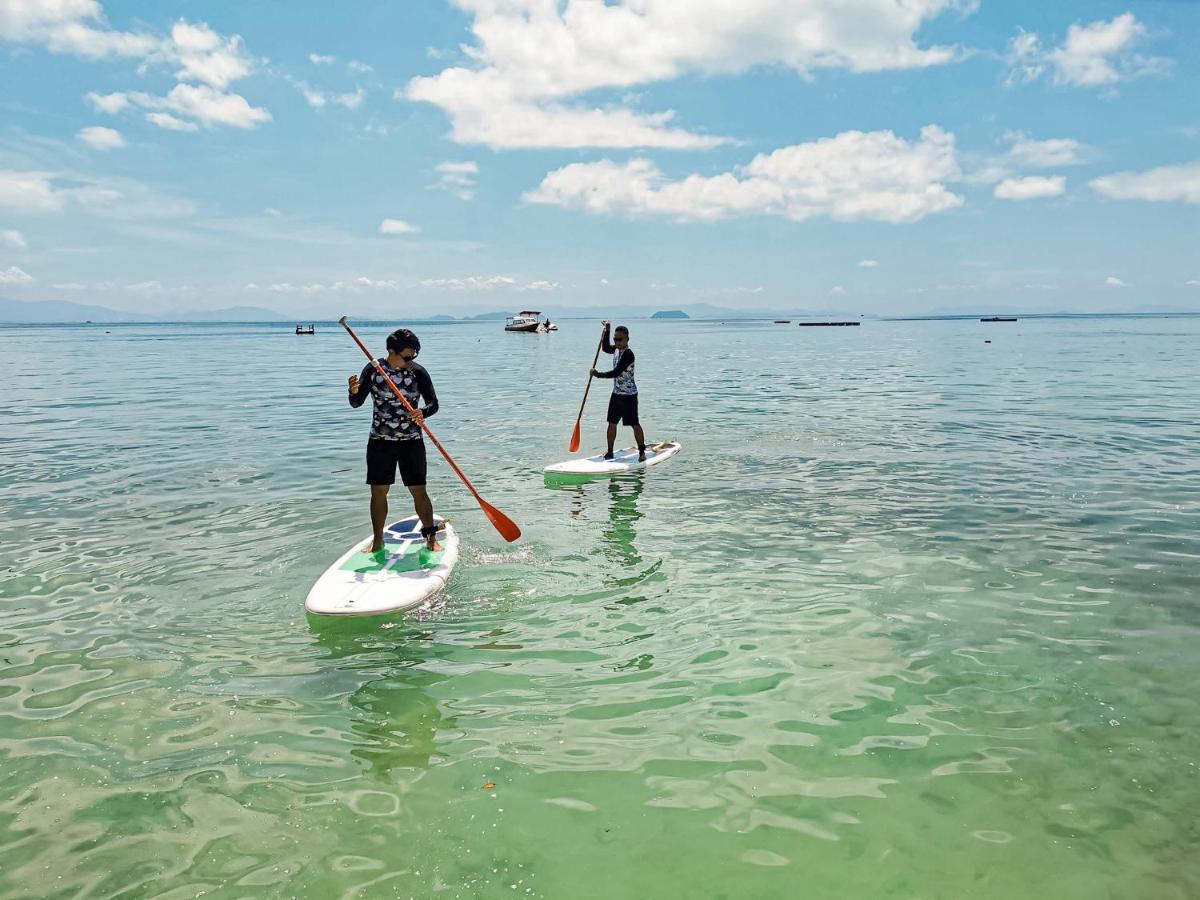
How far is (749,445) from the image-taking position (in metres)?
17.5

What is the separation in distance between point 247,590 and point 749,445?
12.1 metres

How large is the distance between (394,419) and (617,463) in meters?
6.93

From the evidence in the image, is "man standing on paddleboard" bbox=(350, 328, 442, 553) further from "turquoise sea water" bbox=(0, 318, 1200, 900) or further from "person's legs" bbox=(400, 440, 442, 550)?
"turquoise sea water" bbox=(0, 318, 1200, 900)

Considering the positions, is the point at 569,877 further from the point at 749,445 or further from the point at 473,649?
the point at 749,445

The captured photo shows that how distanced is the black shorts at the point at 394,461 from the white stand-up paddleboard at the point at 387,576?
897 mm

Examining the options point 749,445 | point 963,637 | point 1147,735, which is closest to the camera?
point 1147,735

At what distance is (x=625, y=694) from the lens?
234 inches

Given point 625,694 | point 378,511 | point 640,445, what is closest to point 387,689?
point 625,694

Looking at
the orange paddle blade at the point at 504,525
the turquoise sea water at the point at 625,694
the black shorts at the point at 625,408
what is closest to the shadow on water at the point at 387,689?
the turquoise sea water at the point at 625,694

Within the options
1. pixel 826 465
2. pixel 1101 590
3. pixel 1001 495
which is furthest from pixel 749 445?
pixel 1101 590

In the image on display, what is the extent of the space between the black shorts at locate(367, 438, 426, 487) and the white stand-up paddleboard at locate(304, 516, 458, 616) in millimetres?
897

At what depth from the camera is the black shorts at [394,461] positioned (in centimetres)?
841

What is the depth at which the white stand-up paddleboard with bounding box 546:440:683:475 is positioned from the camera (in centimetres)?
1412

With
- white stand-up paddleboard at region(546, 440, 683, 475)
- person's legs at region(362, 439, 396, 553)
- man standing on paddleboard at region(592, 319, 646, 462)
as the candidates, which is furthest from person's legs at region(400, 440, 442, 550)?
man standing on paddleboard at region(592, 319, 646, 462)
